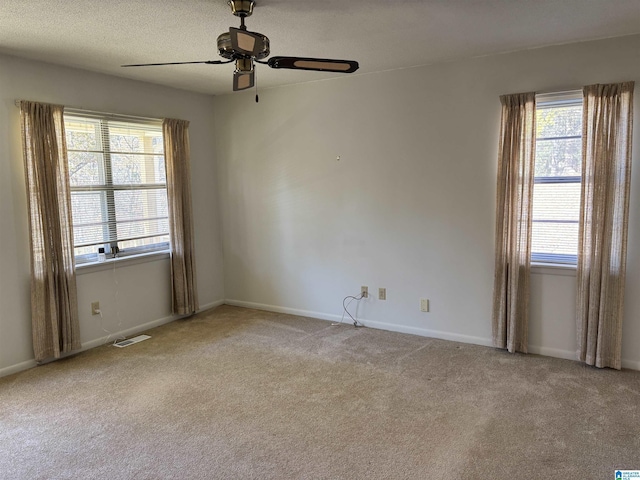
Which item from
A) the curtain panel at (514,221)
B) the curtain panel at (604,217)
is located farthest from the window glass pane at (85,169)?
the curtain panel at (604,217)

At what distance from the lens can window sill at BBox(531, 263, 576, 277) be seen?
3.60 meters

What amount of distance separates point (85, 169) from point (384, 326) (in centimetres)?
313

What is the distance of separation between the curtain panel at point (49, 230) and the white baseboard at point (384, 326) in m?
2.01

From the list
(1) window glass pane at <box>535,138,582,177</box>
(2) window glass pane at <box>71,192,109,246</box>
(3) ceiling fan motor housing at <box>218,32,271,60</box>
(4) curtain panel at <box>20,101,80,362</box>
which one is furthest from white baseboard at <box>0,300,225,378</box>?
(1) window glass pane at <box>535,138,582,177</box>

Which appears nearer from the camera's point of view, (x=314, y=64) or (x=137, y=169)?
(x=314, y=64)

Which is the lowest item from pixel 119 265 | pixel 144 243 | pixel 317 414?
pixel 317 414

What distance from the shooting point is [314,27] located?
300 centimetres

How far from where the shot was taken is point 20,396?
3.19m

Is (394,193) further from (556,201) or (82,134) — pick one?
(82,134)

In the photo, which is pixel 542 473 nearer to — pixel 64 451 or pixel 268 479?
pixel 268 479

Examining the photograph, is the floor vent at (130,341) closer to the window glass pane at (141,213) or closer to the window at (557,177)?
the window glass pane at (141,213)

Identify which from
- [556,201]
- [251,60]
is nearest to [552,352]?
[556,201]

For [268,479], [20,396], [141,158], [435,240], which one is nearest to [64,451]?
[20,396]

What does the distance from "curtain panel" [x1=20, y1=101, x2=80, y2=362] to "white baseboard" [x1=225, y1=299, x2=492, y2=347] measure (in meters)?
2.01
